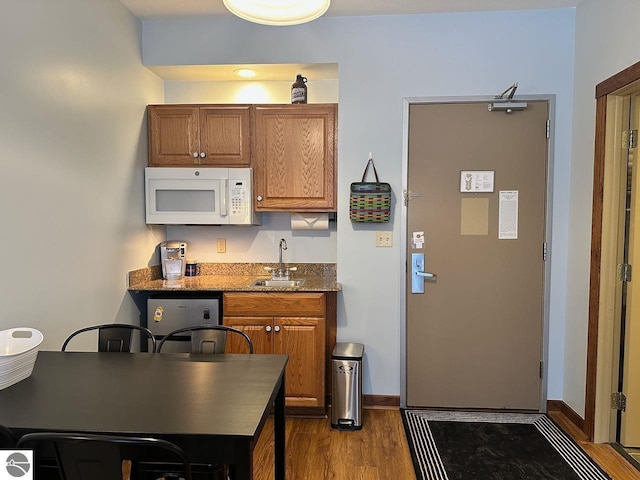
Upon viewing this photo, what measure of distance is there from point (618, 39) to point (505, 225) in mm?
1220

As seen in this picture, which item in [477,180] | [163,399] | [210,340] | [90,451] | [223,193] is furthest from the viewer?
[223,193]

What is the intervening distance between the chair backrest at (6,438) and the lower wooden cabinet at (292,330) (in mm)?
1674

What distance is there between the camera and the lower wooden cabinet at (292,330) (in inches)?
113

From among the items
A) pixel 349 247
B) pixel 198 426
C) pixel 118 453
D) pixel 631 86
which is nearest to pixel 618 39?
pixel 631 86

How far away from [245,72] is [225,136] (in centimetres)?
53

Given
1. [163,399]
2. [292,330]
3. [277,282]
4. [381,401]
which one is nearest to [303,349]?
[292,330]

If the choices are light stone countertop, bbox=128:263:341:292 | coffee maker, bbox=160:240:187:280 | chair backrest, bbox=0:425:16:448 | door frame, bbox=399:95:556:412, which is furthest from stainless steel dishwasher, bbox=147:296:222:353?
chair backrest, bbox=0:425:16:448

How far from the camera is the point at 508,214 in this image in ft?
9.76

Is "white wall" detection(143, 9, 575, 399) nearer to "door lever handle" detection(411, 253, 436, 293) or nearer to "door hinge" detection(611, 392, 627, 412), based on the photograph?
"door lever handle" detection(411, 253, 436, 293)

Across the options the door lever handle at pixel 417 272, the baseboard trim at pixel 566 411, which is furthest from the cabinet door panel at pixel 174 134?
the baseboard trim at pixel 566 411

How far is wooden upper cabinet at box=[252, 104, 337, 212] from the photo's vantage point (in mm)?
3078

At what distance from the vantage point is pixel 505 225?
2.98 m

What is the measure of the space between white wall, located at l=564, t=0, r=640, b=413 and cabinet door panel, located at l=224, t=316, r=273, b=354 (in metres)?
1.98

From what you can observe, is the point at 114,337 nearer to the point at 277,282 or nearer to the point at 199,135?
the point at 277,282
